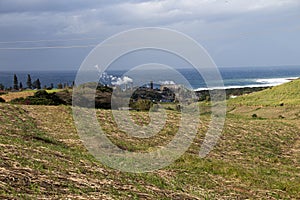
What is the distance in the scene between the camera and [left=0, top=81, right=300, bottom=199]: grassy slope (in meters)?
9.71

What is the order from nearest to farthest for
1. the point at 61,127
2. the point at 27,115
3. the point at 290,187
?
the point at 290,187
the point at 61,127
the point at 27,115

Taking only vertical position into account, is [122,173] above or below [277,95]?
above

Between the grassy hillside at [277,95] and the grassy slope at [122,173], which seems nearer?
the grassy slope at [122,173]

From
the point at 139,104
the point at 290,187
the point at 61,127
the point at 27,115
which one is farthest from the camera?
the point at 139,104

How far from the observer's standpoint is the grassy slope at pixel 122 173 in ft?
31.9

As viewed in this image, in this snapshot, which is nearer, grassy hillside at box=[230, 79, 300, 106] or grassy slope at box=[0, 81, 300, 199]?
grassy slope at box=[0, 81, 300, 199]

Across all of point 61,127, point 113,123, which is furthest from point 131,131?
point 61,127

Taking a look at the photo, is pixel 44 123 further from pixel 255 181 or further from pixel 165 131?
pixel 255 181

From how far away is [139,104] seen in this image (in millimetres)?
31938

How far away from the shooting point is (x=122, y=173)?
12.4 metres

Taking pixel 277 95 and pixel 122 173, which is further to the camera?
pixel 277 95

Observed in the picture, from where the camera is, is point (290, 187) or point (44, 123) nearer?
point (290, 187)

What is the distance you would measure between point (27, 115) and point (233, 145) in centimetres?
1026

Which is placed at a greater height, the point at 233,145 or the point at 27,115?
the point at 27,115
